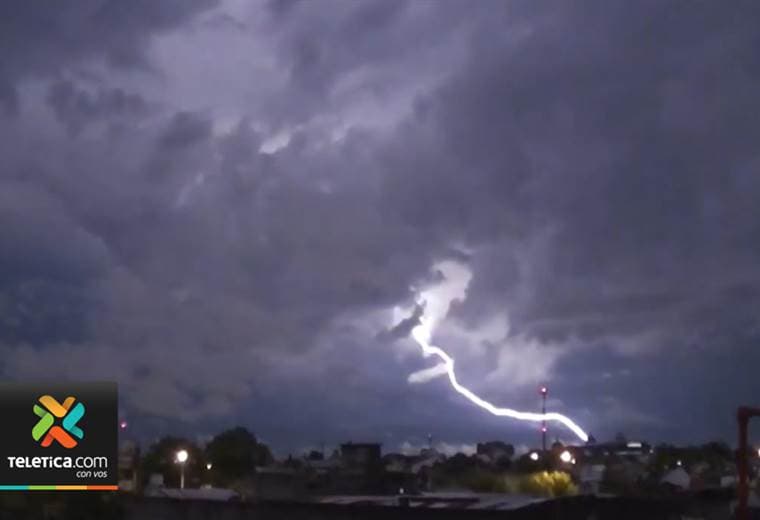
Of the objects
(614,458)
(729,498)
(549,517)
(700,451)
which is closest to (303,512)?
(549,517)

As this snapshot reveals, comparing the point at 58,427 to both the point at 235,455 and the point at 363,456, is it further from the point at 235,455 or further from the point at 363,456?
the point at 235,455

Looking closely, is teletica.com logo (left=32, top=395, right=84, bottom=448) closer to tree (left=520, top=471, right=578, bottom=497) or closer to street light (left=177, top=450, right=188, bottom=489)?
street light (left=177, top=450, right=188, bottom=489)

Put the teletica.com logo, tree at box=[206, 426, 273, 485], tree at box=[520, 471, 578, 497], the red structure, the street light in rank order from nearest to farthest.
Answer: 1. the red structure
2. the teletica.com logo
3. tree at box=[520, 471, 578, 497]
4. the street light
5. tree at box=[206, 426, 273, 485]

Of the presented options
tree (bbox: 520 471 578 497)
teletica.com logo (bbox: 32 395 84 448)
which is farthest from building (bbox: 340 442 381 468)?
teletica.com logo (bbox: 32 395 84 448)

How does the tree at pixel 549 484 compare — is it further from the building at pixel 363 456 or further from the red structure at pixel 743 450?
the red structure at pixel 743 450

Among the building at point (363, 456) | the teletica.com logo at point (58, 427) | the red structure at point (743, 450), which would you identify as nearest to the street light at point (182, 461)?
the building at point (363, 456)

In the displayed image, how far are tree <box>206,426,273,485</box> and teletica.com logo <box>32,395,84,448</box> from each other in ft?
184

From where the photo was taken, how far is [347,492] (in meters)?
69.4

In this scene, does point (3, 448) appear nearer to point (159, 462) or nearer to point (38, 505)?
point (38, 505)

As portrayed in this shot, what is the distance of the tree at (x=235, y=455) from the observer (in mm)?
92062

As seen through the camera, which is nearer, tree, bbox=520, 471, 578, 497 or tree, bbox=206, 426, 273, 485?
tree, bbox=520, 471, 578, 497

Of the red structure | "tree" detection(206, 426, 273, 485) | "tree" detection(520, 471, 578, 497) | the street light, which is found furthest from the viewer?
"tree" detection(206, 426, 273, 485)

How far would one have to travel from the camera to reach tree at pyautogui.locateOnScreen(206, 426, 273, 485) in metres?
92.1

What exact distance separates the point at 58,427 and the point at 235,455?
66513 mm
